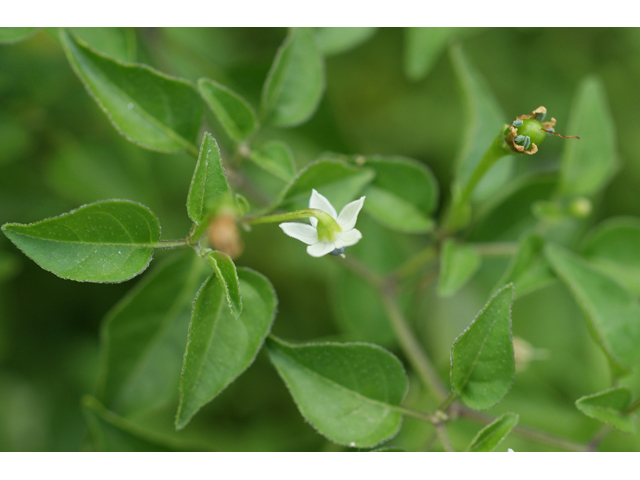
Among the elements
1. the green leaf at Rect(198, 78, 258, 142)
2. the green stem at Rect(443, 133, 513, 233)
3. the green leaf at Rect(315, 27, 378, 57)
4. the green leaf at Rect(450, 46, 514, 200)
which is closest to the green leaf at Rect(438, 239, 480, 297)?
the green stem at Rect(443, 133, 513, 233)

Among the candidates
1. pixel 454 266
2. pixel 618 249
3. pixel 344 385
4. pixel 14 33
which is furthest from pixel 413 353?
pixel 14 33

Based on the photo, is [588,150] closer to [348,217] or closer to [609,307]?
[609,307]

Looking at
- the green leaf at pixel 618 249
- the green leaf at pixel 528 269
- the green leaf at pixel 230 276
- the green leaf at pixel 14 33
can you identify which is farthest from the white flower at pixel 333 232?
the green leaf at pixel 618 249

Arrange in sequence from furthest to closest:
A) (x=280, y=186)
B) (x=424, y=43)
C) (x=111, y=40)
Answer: (x=280, y=186) < (x=424, y=43) < (x=111, y=40)

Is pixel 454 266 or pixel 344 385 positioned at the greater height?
pixel 454 266

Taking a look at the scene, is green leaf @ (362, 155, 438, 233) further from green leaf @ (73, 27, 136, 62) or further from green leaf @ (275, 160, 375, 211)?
green leaf @ (73, 27, 136, 62)

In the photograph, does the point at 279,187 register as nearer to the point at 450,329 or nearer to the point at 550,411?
the point at 450,329

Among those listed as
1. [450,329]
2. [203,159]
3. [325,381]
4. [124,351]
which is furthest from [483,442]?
[450,329]

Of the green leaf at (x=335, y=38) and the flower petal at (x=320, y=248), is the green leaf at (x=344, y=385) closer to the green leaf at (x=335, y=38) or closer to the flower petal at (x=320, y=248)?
the flower petal at (x=320, y=248)
